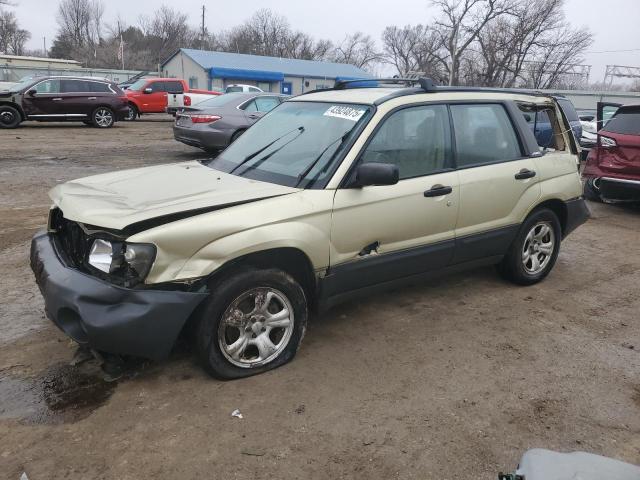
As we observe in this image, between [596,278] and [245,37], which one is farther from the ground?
[245,37]

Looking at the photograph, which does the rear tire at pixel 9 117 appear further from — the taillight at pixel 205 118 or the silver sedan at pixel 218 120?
the taillight at pixel 205 118

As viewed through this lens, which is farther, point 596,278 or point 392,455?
point 596,278

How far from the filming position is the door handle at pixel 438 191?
12.7 ft

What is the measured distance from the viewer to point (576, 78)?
200 ft

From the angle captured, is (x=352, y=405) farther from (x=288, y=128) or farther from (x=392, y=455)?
(x=288, y=128)

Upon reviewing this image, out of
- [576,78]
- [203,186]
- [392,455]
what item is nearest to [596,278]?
[392,455]

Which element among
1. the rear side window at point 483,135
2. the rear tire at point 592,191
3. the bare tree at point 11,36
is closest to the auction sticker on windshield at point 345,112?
the rear side window at point 483,135

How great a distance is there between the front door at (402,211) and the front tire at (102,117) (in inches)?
641

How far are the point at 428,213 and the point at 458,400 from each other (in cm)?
139

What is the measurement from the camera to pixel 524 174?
4551 mm

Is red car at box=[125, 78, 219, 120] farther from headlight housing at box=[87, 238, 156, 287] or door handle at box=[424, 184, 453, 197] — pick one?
headlight housing at box=[87, 238, 156, 287]

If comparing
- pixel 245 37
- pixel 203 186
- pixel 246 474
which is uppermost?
pixel 245 37

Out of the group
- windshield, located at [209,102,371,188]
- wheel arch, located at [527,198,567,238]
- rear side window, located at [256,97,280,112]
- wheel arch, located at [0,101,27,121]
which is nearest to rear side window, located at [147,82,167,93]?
wheel arch, located at [0,101,27,121]

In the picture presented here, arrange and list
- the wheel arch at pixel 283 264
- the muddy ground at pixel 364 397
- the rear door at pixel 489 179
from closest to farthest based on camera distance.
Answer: the muddy ground at pixel 364 397, the wheel arch at pixel 283 264, the rear door at pixel 489 179
